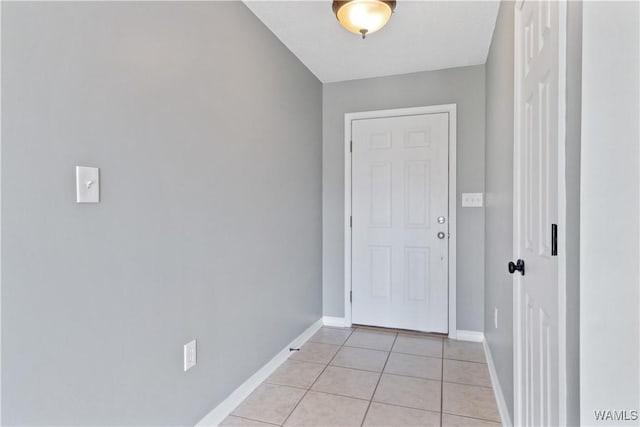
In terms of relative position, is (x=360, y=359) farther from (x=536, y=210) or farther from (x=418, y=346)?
(x=536, y=210)

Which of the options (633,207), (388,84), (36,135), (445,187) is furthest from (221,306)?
(388,84)

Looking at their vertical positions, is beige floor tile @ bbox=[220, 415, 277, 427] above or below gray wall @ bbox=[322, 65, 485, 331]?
below

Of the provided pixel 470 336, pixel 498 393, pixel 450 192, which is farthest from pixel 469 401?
pixel 450 192

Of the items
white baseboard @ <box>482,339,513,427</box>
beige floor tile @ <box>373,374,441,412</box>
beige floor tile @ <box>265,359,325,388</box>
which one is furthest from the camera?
beige floor tile @ <box>265,359,325,388</box>

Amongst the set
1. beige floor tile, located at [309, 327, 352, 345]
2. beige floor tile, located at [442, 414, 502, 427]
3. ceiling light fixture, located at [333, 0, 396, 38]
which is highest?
ceiling light fixture, located at [333, 0, 396, 38]

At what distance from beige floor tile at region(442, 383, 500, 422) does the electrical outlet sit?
142cm

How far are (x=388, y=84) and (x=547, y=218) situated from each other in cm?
250

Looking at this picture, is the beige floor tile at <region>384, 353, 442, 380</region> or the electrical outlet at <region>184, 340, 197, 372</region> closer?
the electrical outlet at <region>184, 340, 197, 372</region>

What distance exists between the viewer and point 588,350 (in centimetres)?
75

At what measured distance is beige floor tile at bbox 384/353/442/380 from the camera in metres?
2.42

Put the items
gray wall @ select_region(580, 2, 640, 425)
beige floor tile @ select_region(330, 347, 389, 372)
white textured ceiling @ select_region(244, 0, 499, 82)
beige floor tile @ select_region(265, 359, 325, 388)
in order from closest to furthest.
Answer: gray wall @ select_region(580, 2, 640, 425)
white textured ceiling @ select_region(244, 0, 499, 82)
beige floor tile @ select_region(265, 359, 325, 388)
beige floor tile @ select_region(330, 347, 389, 372)

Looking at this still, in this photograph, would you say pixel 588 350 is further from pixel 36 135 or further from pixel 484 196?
pixel 484 196

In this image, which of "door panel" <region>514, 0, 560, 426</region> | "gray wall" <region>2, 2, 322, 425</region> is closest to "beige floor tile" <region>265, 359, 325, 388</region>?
"gray wall" <region>2, 2, 322, 425</region>

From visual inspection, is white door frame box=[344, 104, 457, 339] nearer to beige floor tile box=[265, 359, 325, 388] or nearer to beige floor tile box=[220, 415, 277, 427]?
beige floor tile box=[265, 359, 325, 388]
